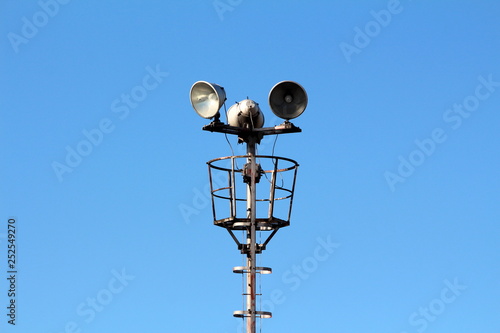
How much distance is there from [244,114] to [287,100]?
173cm

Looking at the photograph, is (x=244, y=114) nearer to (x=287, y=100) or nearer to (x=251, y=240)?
(x=287, y=100)

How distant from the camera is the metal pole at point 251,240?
64.6 metres

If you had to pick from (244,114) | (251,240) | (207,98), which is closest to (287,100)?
(244,114)

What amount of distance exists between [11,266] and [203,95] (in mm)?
10814

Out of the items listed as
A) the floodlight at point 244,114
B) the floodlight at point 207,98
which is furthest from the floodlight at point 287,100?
the floodlight at point 207,98

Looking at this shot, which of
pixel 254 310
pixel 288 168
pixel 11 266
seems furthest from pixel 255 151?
pixel 11 266

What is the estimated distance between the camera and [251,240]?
2584 inches

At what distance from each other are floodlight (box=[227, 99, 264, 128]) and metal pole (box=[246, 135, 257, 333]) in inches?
23.1

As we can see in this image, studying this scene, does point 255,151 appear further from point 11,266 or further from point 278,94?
point 11,266

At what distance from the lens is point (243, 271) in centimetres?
6506

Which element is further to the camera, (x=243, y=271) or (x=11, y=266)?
(x=11, y=266)

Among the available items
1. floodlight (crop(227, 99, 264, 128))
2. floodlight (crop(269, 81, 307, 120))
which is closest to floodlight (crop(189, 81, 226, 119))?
floodlight (crop(227, 99, 264, 128))

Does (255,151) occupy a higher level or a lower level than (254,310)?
higher

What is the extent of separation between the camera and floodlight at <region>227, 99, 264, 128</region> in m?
66.8
